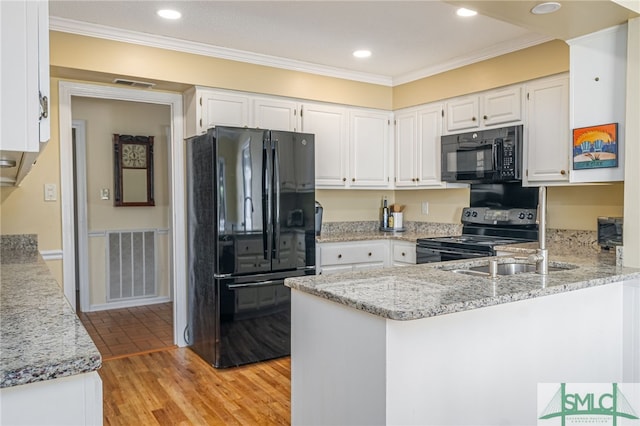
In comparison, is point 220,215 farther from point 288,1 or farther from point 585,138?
point 585,138

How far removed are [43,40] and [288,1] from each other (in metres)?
2.01

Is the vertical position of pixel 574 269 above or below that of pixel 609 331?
above

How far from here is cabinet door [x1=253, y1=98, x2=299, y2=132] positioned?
385cm

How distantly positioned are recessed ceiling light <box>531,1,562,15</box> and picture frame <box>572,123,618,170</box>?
640mm

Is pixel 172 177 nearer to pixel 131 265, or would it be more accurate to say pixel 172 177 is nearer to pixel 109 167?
pixel 109 167

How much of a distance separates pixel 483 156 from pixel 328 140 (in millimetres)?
1344

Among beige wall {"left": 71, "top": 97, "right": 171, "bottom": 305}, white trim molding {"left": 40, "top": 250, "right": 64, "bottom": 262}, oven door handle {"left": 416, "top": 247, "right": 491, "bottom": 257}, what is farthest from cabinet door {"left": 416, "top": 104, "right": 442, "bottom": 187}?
white trim molding {"left": 40, "top": 250, "right": 64, "bottom": 262}

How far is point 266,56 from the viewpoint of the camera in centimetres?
385

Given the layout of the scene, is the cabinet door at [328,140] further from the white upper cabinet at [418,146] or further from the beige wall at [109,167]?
the beige wall at [109,167]

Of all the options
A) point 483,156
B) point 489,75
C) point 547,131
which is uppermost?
point 489,75

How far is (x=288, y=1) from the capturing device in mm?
2795

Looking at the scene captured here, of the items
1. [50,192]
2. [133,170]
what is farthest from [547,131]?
[133,170]

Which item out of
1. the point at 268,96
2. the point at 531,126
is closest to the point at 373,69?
the point at 268,96

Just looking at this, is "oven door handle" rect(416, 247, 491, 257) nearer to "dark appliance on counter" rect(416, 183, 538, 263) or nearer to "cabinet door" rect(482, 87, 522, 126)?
"dark appliance on counter" rect(416, 183, 538, 263)
